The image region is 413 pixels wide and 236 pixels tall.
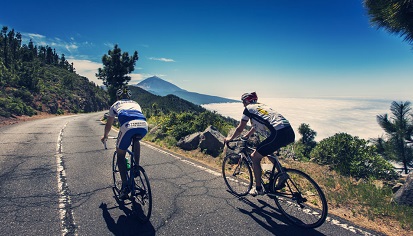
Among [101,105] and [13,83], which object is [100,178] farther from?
[101,105]

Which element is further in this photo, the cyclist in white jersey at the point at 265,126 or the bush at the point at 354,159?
the bush at the point at 354,159

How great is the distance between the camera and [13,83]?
134 feet

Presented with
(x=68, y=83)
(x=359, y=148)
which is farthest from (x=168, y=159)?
(x=68, y=83)

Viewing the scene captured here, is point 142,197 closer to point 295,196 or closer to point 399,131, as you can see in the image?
point 295,196

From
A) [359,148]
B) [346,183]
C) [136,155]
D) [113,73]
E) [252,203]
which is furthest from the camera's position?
[113,73]

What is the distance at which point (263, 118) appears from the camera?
181 inches

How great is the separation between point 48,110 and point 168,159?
142ft

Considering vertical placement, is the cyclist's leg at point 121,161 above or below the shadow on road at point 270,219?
above

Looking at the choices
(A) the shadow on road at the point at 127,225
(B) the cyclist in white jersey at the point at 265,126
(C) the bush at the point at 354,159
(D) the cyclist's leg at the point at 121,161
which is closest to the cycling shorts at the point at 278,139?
(B) the cyclist in white jersey at the point at 265,126

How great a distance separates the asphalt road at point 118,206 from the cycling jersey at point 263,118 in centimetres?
183

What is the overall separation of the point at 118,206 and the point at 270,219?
10.6 ft

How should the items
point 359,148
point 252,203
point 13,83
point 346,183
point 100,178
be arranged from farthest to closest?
point 13,83
point 359,148
point 100,178
point 346,183
point 252,203

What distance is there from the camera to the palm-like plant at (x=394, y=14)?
5.67 metres

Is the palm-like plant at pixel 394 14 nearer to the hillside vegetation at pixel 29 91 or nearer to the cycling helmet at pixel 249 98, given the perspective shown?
the cycling helmet at pixel 249 98
